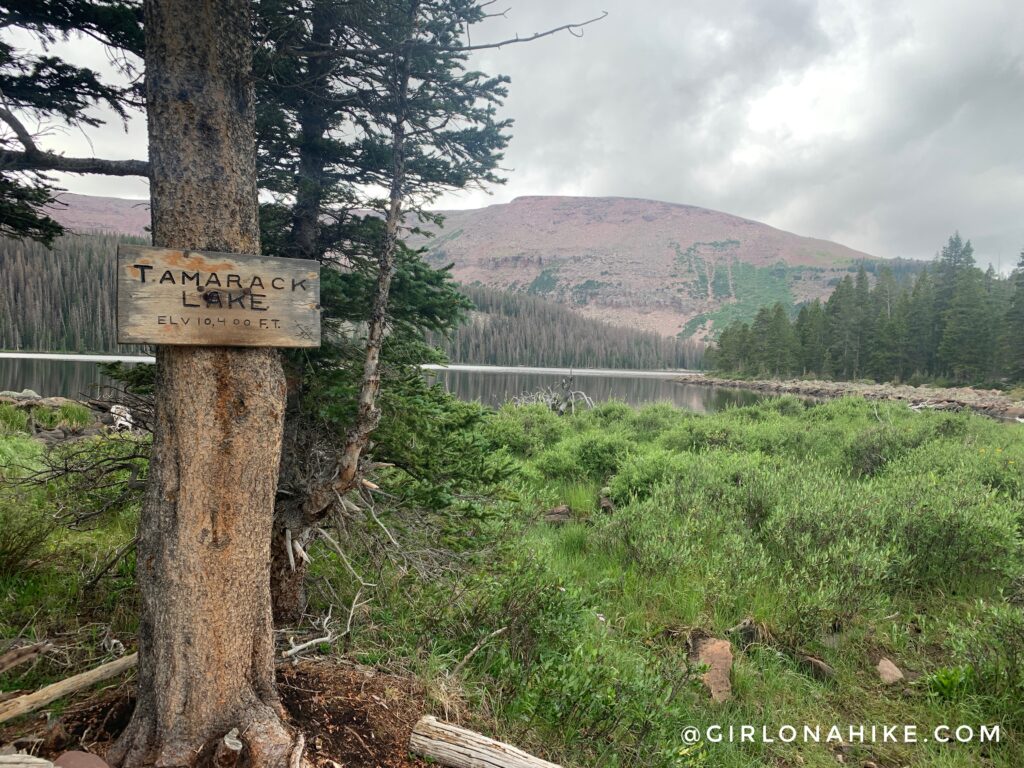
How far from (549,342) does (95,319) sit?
73173mm

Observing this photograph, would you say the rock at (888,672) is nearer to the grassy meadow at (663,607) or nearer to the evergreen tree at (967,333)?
the grassy meadow at (663,607)

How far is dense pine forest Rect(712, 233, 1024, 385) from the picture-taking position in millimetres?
42656

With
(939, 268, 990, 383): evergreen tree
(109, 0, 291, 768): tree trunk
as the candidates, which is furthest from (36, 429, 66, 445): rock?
(939, 268, 990, 383): evergreen tree

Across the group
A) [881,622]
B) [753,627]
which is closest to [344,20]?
[753,627]

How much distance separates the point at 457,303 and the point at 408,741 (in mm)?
2577

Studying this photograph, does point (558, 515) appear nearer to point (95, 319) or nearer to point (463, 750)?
point (463, 750)

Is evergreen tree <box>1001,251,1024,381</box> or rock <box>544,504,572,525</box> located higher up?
evergreen tree <box>1001,251,1024,381</box>

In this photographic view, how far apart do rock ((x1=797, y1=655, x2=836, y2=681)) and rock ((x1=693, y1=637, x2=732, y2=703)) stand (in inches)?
26.8

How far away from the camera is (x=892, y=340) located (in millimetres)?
48312

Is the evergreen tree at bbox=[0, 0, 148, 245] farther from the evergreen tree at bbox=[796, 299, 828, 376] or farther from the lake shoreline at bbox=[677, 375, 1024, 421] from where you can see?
the evergreen tree at bbox=[796, 299, 828, 376]

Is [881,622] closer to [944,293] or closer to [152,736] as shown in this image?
[152,736]

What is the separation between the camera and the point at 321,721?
96.9 inches

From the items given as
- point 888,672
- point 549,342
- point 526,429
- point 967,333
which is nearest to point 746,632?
point 888,672

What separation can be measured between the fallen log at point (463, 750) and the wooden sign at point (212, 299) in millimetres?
1883
